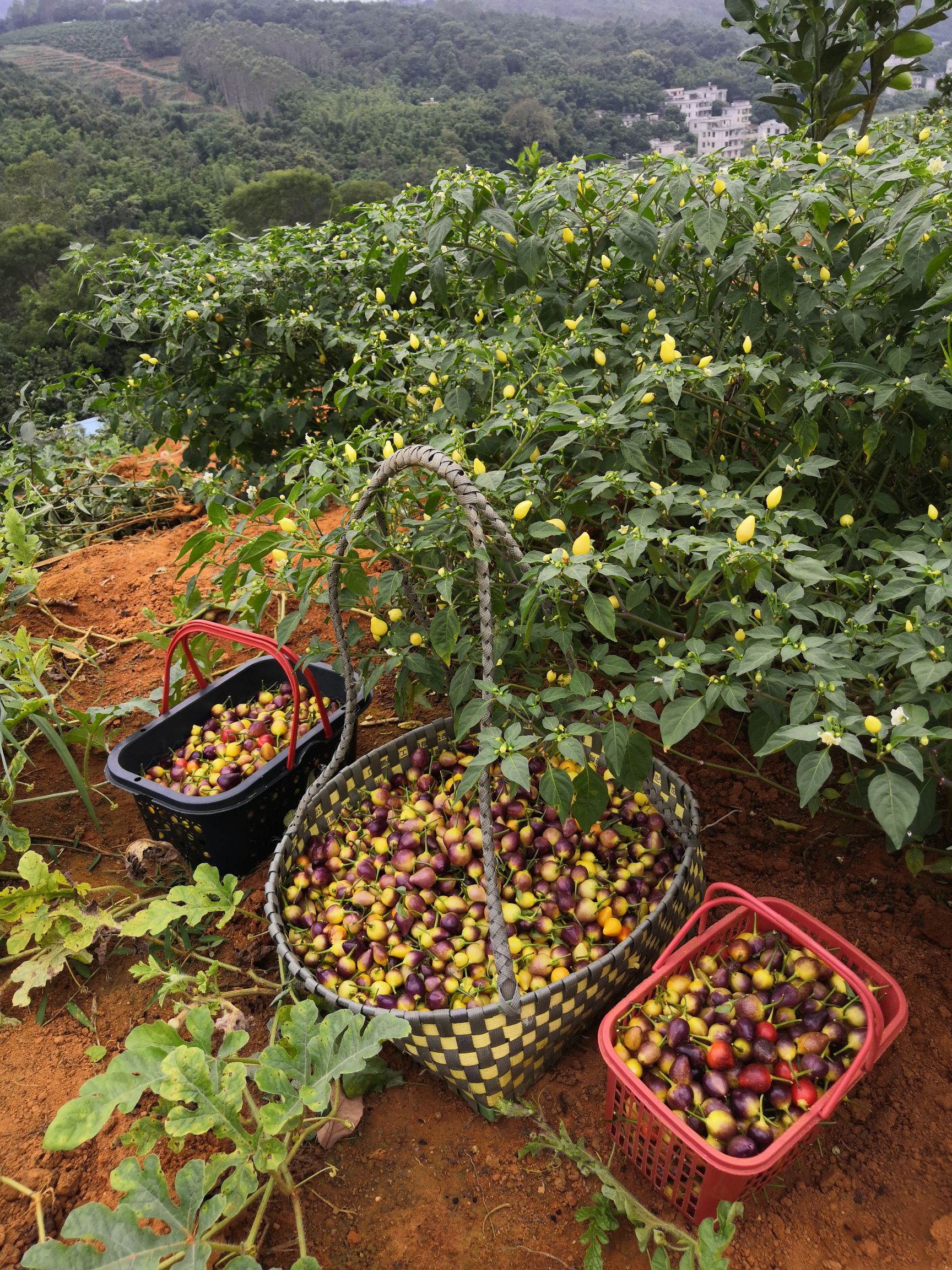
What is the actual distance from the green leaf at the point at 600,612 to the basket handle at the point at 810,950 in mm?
523

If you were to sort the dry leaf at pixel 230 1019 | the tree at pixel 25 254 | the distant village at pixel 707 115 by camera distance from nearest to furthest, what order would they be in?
the dry leaf at pixel 230 1019 → the distant village at pixel 707 115 → the tree at pixel 25 254

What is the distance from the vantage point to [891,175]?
1461 millimetres

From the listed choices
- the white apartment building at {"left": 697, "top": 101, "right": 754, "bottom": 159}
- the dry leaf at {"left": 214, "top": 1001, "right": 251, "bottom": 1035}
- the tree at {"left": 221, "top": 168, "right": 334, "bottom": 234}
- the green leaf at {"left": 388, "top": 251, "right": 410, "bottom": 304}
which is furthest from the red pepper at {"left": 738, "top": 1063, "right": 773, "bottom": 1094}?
the tree at {"left": 221, "top": 168, "right": 334, "bottom": 234}

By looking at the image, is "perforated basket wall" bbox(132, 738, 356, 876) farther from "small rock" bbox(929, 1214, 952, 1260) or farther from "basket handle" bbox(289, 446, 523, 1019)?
"small rock" bbox(929, 1214, 952, 1260)

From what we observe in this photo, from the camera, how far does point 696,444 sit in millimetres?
2070

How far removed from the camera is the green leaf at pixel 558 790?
142 cm

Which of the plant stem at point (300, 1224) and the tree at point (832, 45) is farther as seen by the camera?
the tree at point (832, 45)

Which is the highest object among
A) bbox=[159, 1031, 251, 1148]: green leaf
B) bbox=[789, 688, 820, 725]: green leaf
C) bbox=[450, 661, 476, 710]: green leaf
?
bbox=[789, 688, 820, 725]: green leaf

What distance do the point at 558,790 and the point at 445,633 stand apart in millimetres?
391

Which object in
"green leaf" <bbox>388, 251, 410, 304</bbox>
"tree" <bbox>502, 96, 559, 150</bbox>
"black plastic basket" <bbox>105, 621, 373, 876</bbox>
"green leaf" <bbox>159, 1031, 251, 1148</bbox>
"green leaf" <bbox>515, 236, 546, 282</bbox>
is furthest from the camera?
"tree" <bbox>502, 96, 559, 150</bbox>

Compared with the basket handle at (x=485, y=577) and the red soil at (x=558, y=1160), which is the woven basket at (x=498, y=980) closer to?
the basket handle at (x=485, y=577)

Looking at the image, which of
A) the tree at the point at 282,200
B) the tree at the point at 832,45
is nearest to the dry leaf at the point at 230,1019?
the tree at the point at 832,45

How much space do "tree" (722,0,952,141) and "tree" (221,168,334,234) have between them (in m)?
15.1

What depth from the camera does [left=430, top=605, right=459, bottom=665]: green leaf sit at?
158 cm
